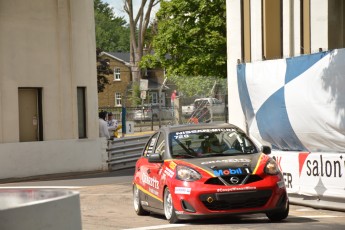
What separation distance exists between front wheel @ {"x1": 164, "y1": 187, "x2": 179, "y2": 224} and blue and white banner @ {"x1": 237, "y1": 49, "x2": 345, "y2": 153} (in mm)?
3708

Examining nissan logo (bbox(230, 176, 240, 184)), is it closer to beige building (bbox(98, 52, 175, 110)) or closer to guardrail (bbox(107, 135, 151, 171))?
guardrail (bbox(107, 135, 151, 171))

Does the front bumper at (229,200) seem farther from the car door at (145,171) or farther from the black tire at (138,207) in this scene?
the black tire at (138,207)

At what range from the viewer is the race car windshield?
563 inches

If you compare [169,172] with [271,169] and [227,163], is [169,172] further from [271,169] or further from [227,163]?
[271,169]

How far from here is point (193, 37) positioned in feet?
189

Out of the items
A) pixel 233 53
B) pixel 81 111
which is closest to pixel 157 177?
pixel 233 53

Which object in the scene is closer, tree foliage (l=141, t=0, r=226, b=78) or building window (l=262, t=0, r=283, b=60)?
building window (l=262, t=0, r=283, b=60)

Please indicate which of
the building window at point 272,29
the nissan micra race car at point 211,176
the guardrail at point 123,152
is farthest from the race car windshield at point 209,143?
the guardrail at point 123,152

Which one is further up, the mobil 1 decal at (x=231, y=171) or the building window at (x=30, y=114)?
the building window at (x=30, y=114)

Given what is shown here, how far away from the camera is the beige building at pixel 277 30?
69.2ft

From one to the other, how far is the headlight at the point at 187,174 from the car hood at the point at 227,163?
138 millimetres

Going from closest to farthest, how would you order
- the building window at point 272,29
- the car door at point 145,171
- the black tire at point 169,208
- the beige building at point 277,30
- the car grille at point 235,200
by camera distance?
the car grille at point 235,200
the black tire at point 169,208
the car door at point 145,171
the beige building at point 277,30
the building window at point 272,29

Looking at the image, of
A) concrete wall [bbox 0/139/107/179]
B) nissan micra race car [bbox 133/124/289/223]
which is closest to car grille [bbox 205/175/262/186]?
nissan micra race car [bbox 133/124/289/223]

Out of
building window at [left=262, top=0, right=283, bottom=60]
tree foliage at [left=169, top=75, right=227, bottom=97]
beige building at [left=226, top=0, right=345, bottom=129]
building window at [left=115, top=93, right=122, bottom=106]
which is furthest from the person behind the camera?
building window at [left=115, top=93, right=122, bottom=106]
